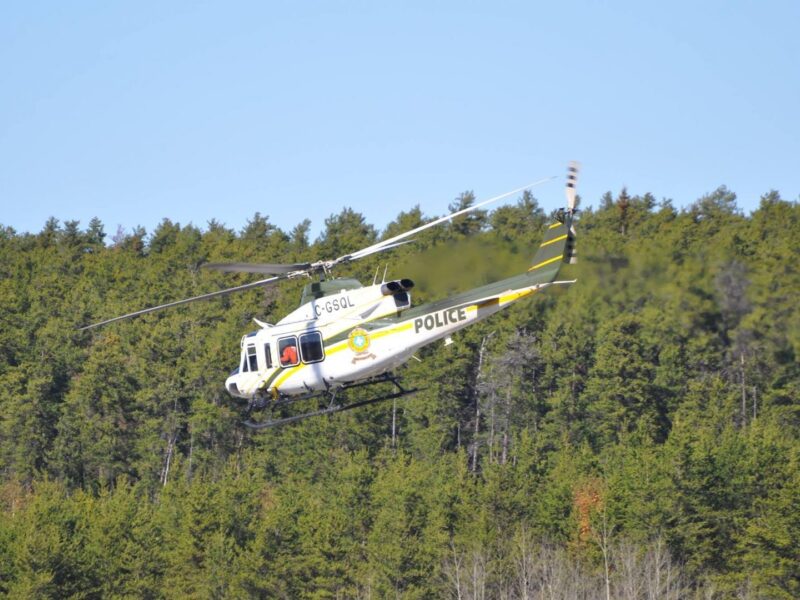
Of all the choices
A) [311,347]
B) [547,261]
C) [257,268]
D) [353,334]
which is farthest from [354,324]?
[547,261]

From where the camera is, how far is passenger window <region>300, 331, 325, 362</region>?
135 ft

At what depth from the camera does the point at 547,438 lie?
10175 centimetres

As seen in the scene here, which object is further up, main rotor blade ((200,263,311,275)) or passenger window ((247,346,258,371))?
main rotor blade ((200,263,311,275))

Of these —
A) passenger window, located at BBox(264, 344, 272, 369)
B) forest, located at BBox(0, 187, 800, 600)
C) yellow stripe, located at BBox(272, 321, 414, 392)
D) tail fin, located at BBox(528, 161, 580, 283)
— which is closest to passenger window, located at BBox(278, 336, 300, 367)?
yellow stripe, located at BBox(272, 321, 414, 392)

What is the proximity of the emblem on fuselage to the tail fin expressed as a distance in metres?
4.64

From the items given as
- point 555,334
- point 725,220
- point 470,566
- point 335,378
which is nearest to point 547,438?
point 555,334

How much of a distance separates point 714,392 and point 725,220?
20.8 meters

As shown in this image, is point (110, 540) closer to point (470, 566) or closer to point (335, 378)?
point (470, 566)

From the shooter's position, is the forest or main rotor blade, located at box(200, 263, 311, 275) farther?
the forest

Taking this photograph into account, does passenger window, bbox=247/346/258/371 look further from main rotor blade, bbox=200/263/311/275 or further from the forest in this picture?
the forest

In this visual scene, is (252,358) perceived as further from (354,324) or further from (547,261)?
(547,261)

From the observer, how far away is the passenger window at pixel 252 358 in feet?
140

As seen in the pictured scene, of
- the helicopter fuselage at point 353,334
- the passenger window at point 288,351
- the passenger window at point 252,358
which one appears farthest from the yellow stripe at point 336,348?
the passenger window at point 252,358

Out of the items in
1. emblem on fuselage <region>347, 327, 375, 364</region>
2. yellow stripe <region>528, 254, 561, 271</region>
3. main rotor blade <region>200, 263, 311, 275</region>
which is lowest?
emblem on fuselage <region>347, 327, 375, 364</region>
